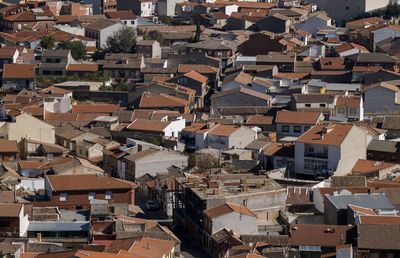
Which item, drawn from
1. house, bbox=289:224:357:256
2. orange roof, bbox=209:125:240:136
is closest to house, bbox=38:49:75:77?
orange roof, bbox=209:125:240:136

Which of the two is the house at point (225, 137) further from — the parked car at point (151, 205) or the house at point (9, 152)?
the house at point (9, 152)

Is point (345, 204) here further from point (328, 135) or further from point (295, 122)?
point (295, 122)

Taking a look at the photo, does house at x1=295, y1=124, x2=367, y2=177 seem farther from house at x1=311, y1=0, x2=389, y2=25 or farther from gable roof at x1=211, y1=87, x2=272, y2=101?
house at x1=311, y1=0, x2=389, y2=25

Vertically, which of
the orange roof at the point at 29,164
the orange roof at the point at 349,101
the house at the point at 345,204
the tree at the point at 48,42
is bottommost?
the tree at the point at 48,42

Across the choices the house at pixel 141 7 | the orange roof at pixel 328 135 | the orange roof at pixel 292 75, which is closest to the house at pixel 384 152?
the orange roof at pixel 328 135

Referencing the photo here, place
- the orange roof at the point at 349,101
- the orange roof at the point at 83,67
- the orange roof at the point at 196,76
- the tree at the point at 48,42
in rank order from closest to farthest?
the orange roof at the point at 349,101, the orange roof at the point at 196,76, the orange roof at the point at 83,67, the tree at the point at 48,42

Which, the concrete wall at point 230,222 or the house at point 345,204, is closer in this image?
the concrete wall at point 230,222

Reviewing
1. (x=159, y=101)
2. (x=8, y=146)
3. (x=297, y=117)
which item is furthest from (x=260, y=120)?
(x=8, y=146)
